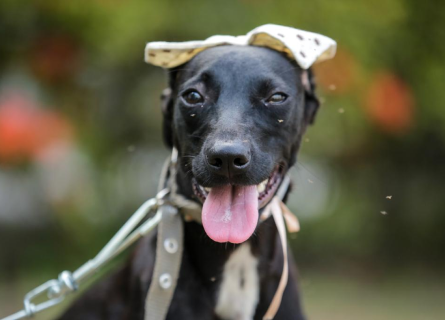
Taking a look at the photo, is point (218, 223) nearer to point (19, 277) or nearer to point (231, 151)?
point (231, 151)

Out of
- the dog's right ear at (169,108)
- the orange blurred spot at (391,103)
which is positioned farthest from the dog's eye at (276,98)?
the orange blurred spot at (391,103)

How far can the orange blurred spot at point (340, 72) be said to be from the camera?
25.8ft

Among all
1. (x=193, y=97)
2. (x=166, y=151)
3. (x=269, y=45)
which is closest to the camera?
(x=193, y=97)

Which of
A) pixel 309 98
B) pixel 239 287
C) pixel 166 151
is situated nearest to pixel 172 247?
pixel 239 287

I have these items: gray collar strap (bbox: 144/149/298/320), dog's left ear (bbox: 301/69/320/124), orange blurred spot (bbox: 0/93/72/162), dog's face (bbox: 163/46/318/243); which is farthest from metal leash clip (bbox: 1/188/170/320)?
orange blurred spot (bbox: 0/93/72/162)

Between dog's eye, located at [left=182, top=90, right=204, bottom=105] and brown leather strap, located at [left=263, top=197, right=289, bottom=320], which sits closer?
brown leather strap, located at [left=263, top=197, right=289, bottom=320]

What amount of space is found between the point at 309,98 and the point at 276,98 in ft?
1.35

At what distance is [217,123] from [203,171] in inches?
8.7

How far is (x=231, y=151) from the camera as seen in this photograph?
110 inches

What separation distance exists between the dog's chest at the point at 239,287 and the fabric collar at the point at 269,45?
0.94m

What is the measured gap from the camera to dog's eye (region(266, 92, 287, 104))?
3154mm

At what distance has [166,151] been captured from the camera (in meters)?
9.08

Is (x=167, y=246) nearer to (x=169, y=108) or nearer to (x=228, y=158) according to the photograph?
(x=228, y=158)

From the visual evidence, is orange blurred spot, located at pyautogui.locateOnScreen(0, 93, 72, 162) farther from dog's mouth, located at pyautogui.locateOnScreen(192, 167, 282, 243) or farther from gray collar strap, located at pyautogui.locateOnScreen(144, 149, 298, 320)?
dog's mouth, located at pyautogui.locateOnScreen(192, 167, 282, 243)
